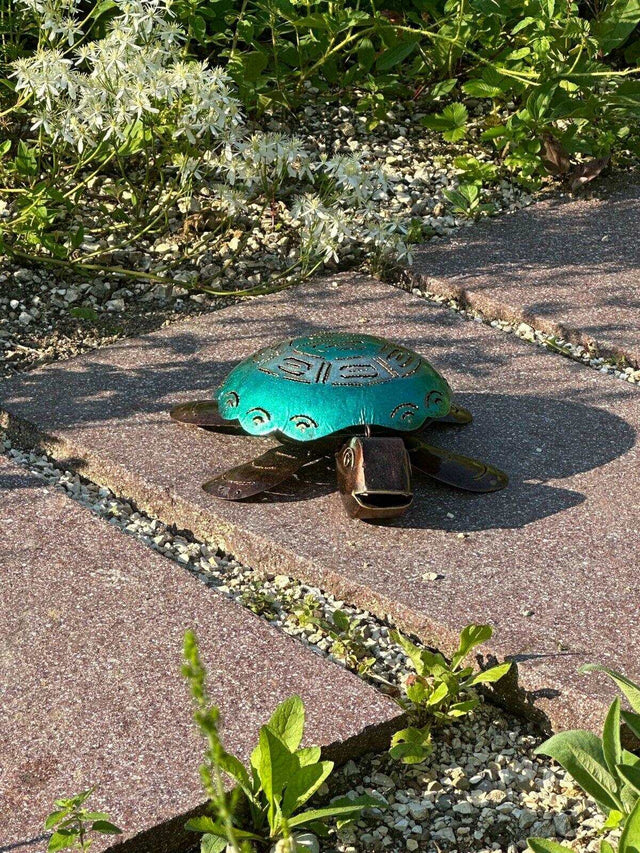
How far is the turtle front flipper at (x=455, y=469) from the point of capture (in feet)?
9.15

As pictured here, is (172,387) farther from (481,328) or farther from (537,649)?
(537,649)

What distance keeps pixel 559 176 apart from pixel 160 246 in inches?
62.7

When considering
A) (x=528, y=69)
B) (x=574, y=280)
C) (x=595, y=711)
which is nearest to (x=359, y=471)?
(x=595, y=711)

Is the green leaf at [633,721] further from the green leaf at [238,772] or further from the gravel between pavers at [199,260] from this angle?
the gravel between pavers at [199,260]

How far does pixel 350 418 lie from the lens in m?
2.70

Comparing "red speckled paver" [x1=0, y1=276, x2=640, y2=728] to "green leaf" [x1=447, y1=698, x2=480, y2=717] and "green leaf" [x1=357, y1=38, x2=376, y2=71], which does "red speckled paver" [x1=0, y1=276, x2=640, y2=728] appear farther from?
"green leaf" [x1=357, y1=38, x2=376, y2=71]

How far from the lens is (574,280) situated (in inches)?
155

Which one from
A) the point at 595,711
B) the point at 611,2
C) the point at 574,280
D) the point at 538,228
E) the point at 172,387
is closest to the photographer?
the point at 595,711

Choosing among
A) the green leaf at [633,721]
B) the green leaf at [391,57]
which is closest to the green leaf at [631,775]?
the green leaf at [633,721]

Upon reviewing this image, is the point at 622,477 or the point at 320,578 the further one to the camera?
the point at 622,477

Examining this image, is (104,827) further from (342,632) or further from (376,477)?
(376,477)

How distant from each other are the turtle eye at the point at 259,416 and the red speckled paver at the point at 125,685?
39cm

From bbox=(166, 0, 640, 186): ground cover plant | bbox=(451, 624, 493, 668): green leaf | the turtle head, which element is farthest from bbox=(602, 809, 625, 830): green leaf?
bbox=(166, 0, 640, 186): ground cover plant

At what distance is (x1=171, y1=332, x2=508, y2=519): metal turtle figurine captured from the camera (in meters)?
2.67
